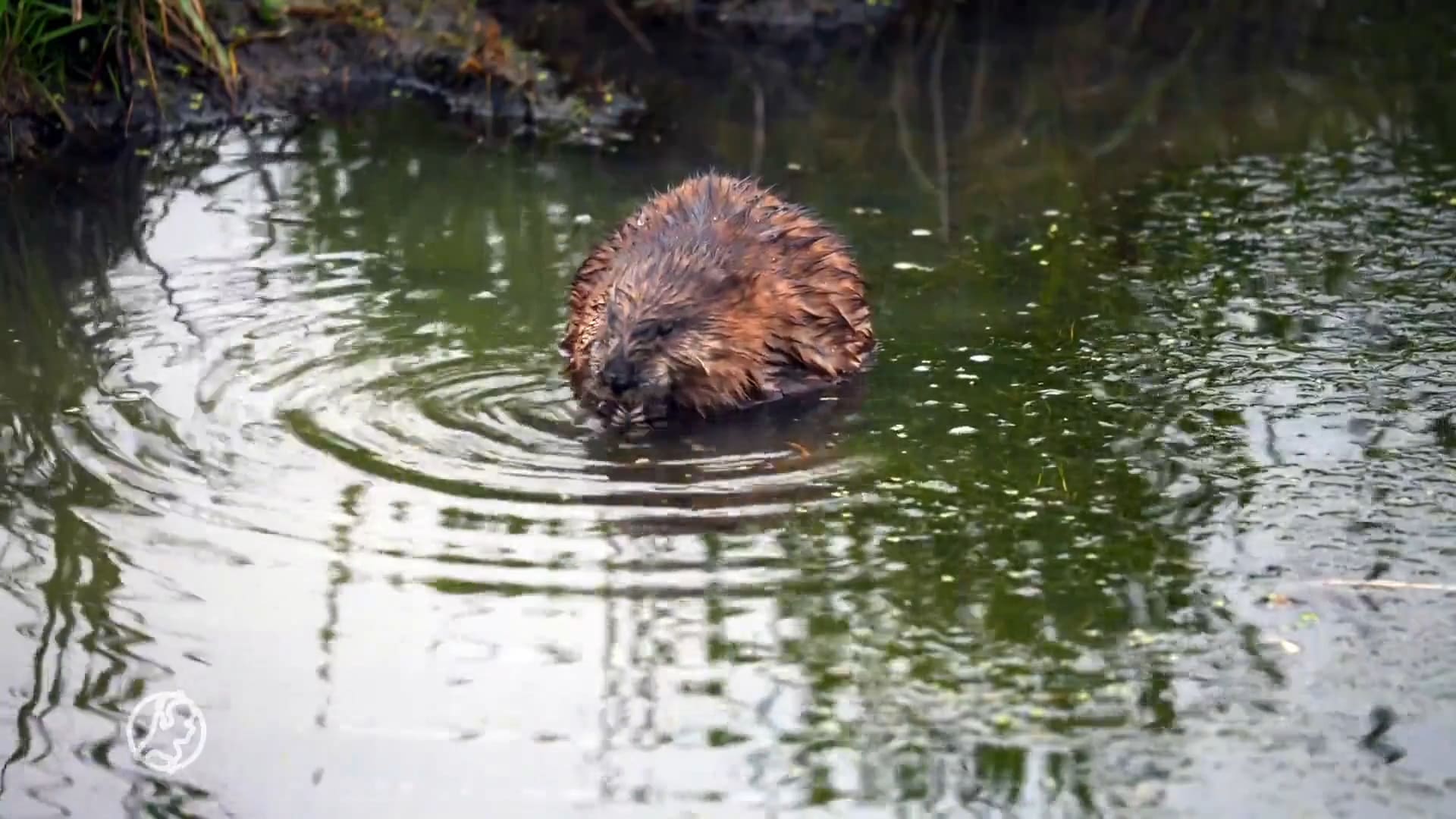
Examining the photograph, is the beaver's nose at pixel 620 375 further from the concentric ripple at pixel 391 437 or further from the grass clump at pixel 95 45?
the grass clump at pixel 95 45

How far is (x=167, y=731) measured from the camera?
2.97m

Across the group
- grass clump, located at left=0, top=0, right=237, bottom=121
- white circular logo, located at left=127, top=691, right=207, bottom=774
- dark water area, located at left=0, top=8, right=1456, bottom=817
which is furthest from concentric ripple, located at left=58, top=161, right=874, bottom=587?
grass clump, located at left=0, top=0, right=237, bottom=121

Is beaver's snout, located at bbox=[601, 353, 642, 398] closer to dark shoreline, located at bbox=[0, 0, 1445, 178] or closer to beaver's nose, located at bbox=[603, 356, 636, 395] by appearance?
beaver's nose, located at bbox=[603, 356, 636, 395]

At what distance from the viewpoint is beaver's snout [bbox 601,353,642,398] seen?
169 inches

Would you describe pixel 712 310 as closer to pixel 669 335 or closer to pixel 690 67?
pixel 669 335

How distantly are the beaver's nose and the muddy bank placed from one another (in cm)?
290

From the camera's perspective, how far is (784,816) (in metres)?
2.76

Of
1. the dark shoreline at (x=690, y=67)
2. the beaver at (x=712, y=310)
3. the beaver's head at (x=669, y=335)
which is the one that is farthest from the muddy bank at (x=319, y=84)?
the beaver's head at (x=669, y=335)

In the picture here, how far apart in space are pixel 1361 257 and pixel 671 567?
277 centimetres

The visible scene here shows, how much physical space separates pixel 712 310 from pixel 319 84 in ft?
11.8

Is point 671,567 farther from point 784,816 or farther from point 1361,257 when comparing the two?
point 1361,257

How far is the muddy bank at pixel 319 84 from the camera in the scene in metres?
6.86

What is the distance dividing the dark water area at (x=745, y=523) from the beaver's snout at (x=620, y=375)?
0.15 metres

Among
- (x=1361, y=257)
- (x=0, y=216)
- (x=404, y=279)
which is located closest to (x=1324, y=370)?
(x=1361, y=257)
